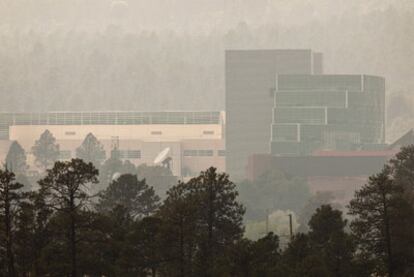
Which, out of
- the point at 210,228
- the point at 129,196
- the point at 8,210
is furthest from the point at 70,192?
the point at 129,196

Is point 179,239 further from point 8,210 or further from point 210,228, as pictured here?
point 8,210

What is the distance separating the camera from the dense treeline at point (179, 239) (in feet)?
269

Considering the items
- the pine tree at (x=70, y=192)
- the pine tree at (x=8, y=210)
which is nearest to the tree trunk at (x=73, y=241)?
the pine tree at (x=70, y=192)

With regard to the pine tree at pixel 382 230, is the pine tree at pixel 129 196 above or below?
above

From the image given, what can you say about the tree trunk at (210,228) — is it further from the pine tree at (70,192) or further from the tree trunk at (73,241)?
the tree trunk at (73,241)

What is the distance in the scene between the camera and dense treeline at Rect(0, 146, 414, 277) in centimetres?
8188

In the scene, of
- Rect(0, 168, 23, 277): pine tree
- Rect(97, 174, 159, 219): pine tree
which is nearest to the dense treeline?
Rect(0, 168, 23, 277): pine tree

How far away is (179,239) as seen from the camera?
8912 centimetres

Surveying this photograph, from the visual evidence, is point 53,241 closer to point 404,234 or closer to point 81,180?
point 81,180

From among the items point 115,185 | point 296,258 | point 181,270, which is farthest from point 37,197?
point 115,185

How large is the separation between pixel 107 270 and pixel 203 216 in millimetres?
12866

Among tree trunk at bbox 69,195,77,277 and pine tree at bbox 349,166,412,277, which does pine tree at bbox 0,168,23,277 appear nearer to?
tree trunk at bbox 69,195,77,277

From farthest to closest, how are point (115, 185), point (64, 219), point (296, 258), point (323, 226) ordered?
point (115, 185) < point (323, 226) < point (296, 258) < point (64, 219)

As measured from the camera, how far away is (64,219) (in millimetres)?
81438
